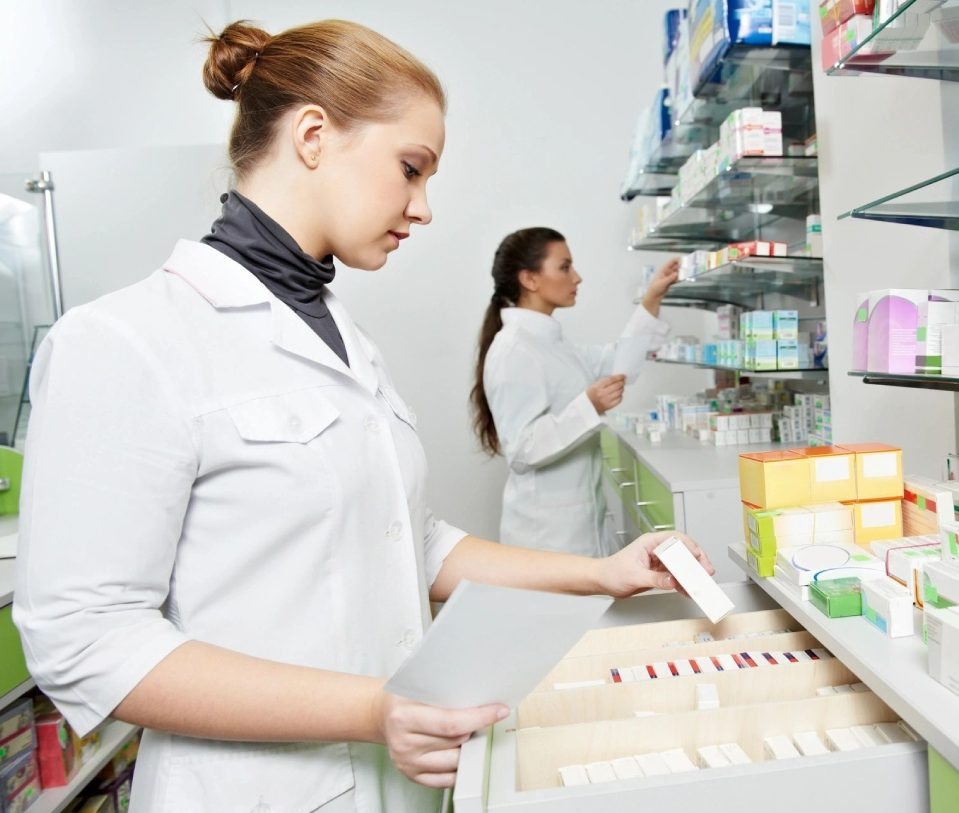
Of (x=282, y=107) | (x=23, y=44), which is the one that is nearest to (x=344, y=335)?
(x=282, y=107)

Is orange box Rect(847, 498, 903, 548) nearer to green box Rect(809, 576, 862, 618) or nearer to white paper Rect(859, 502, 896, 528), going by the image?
white paper Rect(859, 502, 896, 528)

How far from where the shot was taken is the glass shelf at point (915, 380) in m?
1.31

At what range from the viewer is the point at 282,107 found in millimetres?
1067

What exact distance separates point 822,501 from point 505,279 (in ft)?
7.51

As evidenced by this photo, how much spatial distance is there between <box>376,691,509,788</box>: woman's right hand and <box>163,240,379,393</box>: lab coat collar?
0.45 meters

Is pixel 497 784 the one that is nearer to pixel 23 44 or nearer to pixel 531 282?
pixel 531 282

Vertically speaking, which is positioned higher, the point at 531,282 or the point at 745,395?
the point at 531,282

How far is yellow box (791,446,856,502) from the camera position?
1.26m

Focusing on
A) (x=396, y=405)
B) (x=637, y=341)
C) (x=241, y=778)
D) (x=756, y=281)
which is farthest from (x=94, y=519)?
(x=637, y=341)

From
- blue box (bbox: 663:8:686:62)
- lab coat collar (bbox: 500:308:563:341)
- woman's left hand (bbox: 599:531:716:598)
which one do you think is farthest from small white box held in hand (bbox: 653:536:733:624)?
blue box (bbox: 663:8:686:62)

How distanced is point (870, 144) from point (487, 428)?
1.89 m

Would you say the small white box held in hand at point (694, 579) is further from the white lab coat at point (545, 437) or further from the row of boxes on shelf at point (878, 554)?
the white lab coat at point (545, 437)

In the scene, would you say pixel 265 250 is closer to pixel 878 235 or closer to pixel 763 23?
pixel 878 235

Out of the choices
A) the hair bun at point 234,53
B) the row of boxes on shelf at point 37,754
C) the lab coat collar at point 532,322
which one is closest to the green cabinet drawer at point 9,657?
the row of boxes on shelf at point 37,754
